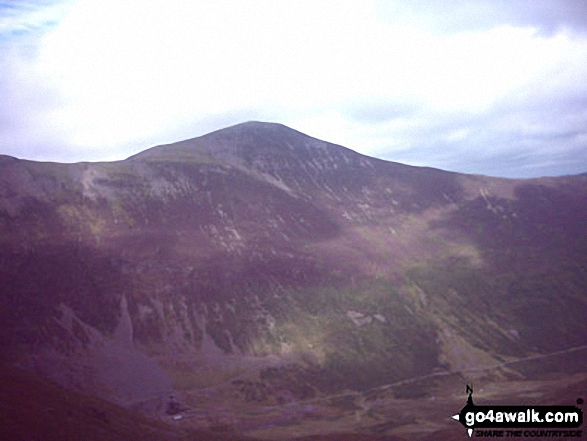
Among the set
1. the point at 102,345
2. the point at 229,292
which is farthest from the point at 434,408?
the point at 102,345

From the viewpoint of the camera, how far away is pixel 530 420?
3083cm

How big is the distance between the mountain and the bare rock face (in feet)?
0.88

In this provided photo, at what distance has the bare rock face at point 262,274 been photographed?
216 feet

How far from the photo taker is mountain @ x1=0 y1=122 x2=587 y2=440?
64.3m

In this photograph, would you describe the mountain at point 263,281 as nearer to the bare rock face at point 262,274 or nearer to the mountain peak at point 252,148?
the bare rock face at point 262,274

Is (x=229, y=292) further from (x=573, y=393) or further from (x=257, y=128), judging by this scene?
(x=257, y=128)

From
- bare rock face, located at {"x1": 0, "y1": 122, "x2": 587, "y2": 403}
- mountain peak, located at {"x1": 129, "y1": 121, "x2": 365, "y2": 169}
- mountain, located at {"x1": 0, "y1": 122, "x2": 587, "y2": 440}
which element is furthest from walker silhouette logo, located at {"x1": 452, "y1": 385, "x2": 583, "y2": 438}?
mountain peak, located at {"x1": 129, "y1": 121, "x2": 365, "y2": 169}

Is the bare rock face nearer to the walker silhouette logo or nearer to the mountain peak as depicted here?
the mountain peak

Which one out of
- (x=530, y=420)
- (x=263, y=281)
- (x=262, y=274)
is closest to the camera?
(x=530, y=420)

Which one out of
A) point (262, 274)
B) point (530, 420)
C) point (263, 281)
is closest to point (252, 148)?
point (262, 274)

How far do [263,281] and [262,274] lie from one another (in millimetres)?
1411

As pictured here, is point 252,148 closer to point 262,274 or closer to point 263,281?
point 262,274

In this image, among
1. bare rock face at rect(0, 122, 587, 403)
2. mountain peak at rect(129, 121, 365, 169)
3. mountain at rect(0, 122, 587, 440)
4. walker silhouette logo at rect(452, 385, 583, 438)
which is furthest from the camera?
mountain peak at rect(129, 121, 365, 169)

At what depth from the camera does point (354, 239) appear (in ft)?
317
